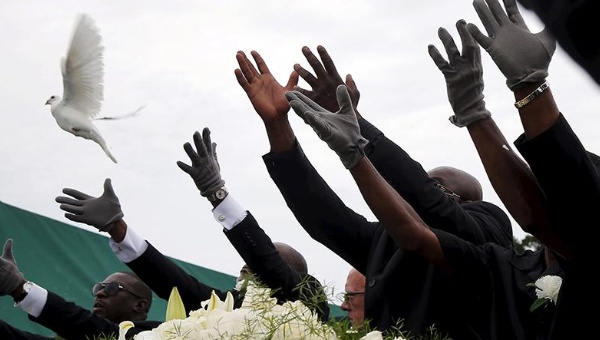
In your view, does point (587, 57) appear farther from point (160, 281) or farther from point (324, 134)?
point (160, 281)

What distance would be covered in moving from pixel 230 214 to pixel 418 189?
1.47 m

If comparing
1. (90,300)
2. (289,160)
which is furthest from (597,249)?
(90,300)

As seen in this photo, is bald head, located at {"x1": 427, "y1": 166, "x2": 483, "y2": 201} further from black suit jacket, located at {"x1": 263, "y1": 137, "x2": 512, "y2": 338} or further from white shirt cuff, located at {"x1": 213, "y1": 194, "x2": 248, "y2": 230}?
white shirt cuff, located at {"x1": 213, "y1": 194, "x2": 248, "y2": 230}

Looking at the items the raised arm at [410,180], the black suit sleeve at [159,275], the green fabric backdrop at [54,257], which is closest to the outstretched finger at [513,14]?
the raised arm at [410,180]

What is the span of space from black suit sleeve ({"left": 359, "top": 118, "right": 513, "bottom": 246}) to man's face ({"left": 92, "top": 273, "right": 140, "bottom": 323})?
324 centimetres

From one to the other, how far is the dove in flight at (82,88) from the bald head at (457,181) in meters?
1.79

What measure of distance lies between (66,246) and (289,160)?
5.66 meters

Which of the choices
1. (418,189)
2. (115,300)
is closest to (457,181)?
(418,189)

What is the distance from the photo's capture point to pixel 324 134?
2654 millimetres

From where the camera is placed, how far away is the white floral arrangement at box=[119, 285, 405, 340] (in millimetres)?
1648

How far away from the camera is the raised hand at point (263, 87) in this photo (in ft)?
11.2

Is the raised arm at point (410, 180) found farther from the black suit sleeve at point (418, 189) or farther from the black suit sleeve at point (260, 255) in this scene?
the black suit sleeve at point (260, 255)

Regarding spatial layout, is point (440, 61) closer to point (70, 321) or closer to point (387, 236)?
point (387, 236)

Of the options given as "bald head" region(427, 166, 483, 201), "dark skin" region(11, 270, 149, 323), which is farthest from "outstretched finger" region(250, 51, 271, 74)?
"dark skin" region(11, 270, 149, 323)
